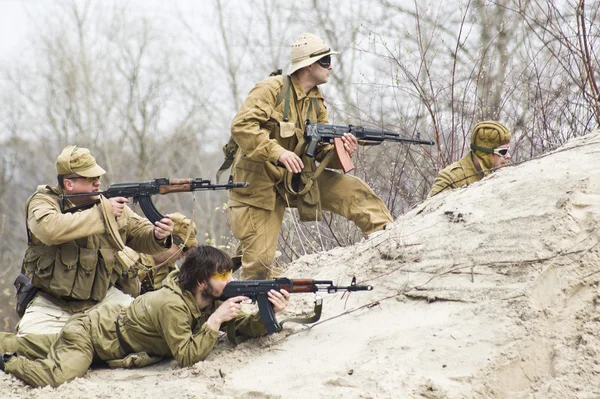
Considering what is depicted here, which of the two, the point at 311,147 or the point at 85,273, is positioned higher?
the point at 311,147

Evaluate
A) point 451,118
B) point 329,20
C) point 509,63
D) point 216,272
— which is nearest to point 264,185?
point 216,272

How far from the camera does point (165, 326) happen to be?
4957 mm

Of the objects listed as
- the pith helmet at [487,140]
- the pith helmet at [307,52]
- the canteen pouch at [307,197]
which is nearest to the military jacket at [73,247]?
the canteen pouch at [307,197]

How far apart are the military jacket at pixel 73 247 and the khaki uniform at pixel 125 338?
1.17ft

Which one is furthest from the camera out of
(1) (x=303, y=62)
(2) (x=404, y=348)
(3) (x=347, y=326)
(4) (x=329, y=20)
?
(4) (x=329, y=20)

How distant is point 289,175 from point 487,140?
1752 mm

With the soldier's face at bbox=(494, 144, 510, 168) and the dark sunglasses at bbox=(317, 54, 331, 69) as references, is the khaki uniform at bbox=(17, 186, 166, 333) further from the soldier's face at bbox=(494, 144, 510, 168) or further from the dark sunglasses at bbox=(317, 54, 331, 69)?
the soldier's face at bbox=(494, 144, 510, 168)

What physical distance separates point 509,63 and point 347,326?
19.0 ft

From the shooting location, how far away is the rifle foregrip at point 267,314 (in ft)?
16.4

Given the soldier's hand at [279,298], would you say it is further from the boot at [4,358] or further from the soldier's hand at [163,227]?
the boot at [4,358]

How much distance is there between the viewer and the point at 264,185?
633cm

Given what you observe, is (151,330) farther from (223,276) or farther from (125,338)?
(223,276)

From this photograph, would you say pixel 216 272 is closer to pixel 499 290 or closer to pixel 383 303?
pixel 383 303

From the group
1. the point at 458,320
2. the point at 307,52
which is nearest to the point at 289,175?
the point at 307,52
